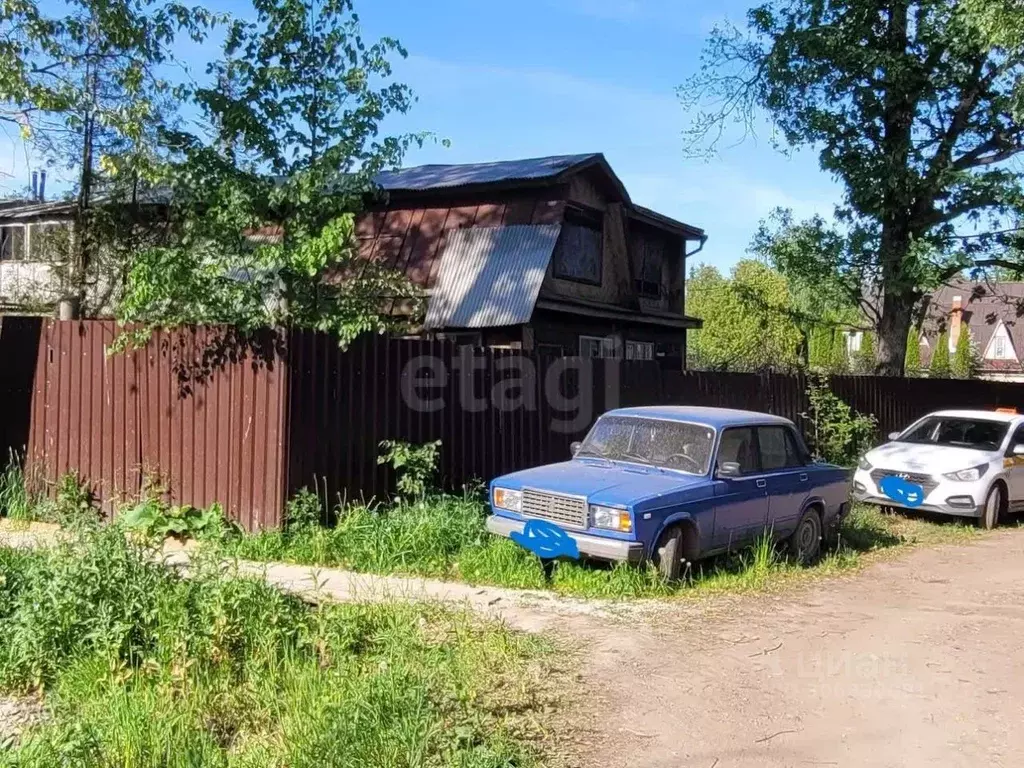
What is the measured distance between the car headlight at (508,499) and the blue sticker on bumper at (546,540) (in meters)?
0.21

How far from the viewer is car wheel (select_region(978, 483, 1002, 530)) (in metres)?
12.5

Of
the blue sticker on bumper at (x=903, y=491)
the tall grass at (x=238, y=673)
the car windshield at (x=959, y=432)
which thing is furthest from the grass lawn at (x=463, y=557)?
the car windshield at (x=959, y=432)

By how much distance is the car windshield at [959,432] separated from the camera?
43.2 ft

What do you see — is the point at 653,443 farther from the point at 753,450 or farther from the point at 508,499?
the point at 508,499

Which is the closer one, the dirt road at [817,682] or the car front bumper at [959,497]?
the dirt road at [817,682]

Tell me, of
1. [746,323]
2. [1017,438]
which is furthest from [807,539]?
[746,323]

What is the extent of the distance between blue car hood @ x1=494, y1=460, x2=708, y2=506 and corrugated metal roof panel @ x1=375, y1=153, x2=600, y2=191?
12096 mm

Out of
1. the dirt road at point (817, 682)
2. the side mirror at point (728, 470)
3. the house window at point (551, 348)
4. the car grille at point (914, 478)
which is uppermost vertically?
the house window at point (551, 348)

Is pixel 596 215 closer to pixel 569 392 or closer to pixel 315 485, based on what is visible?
pixel 569 392

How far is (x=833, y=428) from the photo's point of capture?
54.9 feet

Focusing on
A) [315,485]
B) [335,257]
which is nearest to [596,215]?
[335,257]

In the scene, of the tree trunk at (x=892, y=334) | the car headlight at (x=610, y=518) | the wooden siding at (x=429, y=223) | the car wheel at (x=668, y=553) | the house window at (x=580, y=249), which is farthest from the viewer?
the tree trunk at (x=892, y=334)

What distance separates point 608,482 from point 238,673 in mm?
3559

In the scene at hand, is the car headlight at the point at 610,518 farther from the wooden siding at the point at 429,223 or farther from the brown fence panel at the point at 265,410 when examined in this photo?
the wooden siding at the point at 429,223
